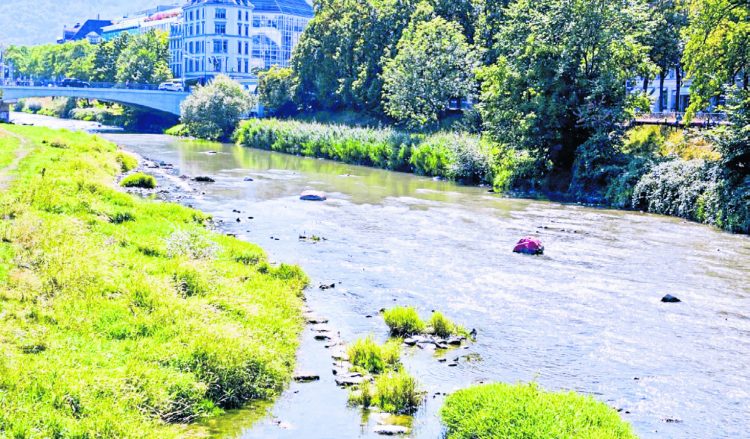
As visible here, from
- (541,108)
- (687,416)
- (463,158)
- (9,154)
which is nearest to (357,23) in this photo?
(463,158)

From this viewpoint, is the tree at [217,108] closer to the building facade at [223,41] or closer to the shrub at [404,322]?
the building facade at [223,41]

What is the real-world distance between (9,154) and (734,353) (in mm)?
42159

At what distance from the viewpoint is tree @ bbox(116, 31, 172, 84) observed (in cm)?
15925

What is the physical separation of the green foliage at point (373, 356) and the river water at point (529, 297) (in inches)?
24.4

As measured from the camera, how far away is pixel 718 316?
2347cm

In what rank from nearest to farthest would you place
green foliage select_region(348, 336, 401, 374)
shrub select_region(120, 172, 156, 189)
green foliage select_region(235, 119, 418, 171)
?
1. green foliage select_region(348, 336, 401, 374)
2. shrub select_region(120, 172, 156, 189)
3. green foliage select_region(235, 119, 418, 171)

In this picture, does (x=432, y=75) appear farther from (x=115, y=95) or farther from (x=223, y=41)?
(x=223, y=41)

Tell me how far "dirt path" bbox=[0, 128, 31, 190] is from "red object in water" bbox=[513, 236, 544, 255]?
2018cm

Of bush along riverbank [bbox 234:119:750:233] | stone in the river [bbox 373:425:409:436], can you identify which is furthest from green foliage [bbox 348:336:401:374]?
bush along riverbank [bbox 234:119:750:233]

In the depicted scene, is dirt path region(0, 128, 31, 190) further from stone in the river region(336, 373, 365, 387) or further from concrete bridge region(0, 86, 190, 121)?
concrete bridge region(0, 86, 190, 121)

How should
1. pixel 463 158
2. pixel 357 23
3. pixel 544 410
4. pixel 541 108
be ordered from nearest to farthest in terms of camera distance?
pixel 544 410, pixel 541 108, pixel 463 158, pixel 357 23

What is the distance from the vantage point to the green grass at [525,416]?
45.9 ft

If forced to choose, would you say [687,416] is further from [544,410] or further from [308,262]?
[308,262]

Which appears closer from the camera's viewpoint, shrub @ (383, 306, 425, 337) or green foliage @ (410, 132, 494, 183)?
shrub @ (383, 306, 425, 337)
